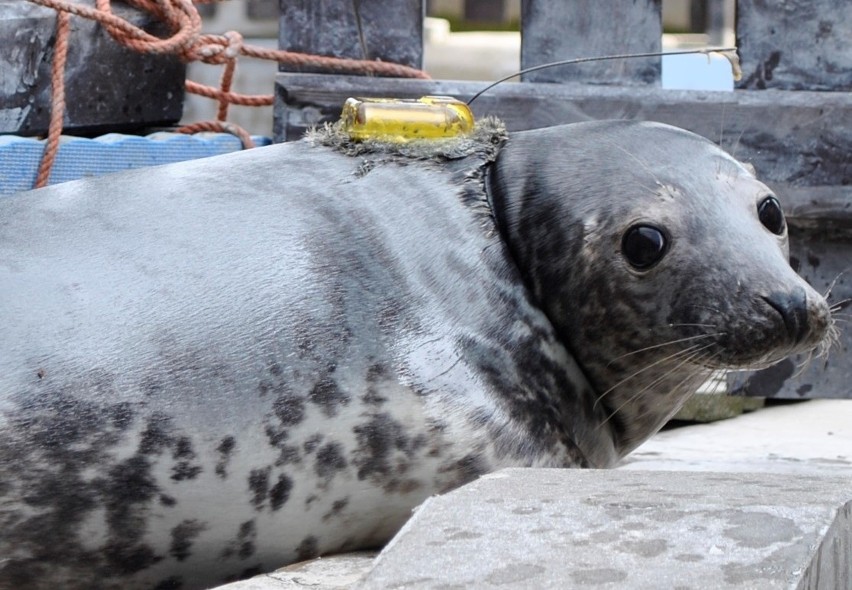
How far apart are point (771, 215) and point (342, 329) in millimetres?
793

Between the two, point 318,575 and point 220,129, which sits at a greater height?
point 220,129

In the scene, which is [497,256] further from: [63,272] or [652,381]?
[63,272]

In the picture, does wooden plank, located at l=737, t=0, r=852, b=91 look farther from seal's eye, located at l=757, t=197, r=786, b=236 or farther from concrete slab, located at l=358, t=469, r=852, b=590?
concrete slab, located at l=358, t=469, r=852, b=590

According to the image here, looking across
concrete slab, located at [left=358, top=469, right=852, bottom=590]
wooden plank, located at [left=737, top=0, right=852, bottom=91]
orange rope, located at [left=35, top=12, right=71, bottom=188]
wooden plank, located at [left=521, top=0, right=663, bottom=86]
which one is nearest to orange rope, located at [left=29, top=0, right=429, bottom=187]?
orange rope, located at [left=35, top=12, right=71, bottom=188]

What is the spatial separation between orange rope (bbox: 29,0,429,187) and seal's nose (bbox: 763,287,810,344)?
1.62 m

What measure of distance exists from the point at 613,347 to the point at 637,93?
1438 mm

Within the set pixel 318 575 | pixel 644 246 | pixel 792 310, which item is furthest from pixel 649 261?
pixel 318 575

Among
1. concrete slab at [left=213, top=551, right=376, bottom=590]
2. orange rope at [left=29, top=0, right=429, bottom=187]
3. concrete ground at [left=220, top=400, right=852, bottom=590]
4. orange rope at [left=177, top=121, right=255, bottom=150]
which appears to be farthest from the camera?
concrete ground at [left=220, top=400, right=852, bottom=590]

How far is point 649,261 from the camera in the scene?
7.88ft

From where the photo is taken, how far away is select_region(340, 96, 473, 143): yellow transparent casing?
2.59 m

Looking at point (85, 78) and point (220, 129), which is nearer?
point (85, 78)

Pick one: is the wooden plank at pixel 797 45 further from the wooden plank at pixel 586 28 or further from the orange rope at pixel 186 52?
the orange rope at pixel 186 52

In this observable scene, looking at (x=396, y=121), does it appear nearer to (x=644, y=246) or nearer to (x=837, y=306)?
(x=644, y=246)

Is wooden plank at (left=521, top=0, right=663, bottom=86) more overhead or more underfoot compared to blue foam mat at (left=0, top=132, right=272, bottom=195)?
more overhead
